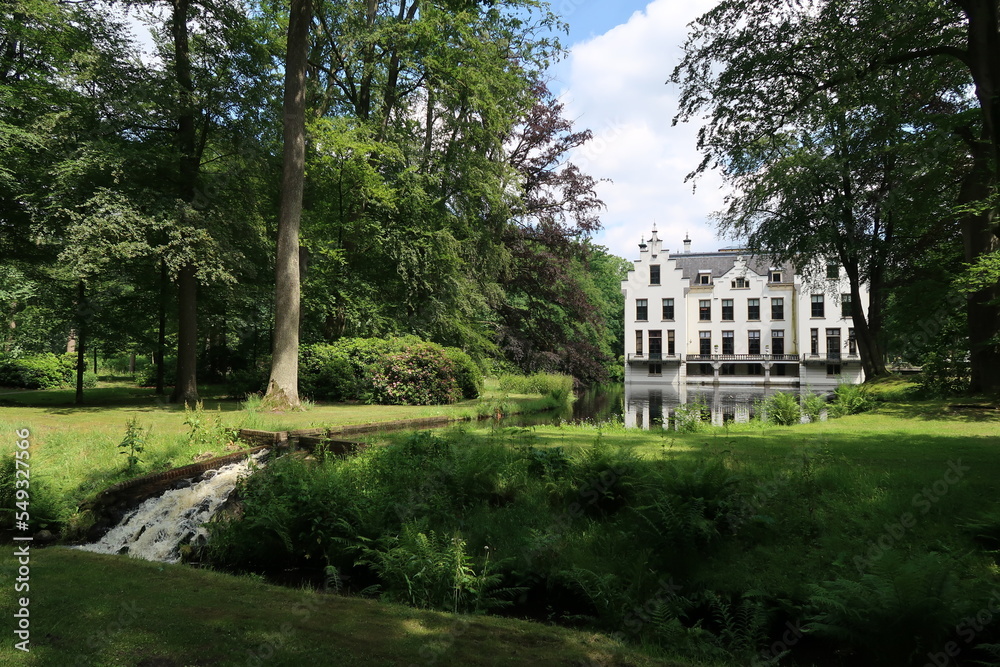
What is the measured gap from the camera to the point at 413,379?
17109 mm

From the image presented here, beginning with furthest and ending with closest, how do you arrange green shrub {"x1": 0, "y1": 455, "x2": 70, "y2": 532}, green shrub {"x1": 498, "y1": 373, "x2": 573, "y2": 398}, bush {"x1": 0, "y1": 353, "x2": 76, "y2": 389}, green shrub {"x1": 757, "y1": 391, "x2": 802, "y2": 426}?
1. green shrub {"x1": 498, "y1": 373, "x2": 573, "y2": 398}
2. bush {"x1": 0, "y1": 353, "x2": 76, "y2": 389}
3. green shrub {"x1": 757, "y1": 391, "x2": 802, "y2": 426}
4. green shrub {"x1": 0, "y1": 455, "x2": 70, "y2": 532}

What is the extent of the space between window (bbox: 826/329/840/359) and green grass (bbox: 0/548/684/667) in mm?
56842

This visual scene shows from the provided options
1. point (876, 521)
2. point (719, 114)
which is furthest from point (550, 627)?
point (719, 114)

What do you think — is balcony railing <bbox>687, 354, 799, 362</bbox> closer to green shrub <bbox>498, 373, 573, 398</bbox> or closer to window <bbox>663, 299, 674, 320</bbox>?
window <bbox>663, 299, 674, 320</bbox>

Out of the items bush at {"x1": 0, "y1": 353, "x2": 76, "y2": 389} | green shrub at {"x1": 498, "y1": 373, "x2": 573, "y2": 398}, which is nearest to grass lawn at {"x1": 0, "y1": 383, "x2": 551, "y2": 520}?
bush at {"x1": 0, "y1": 353, "x2": 76, "y2": 389}

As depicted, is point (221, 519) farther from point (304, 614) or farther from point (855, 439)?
point (855, 439)

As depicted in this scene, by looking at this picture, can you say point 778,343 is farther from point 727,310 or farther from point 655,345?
point 655,345

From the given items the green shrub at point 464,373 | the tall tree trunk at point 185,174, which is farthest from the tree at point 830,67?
the tall tree trunk at point 185,174

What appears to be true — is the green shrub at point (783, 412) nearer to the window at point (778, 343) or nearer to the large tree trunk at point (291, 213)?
the large tree trunk at point (291, 213)

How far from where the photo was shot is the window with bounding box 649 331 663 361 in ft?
188

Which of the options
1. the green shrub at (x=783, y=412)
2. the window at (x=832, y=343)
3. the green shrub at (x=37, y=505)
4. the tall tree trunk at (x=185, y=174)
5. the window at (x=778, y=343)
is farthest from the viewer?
the window at (x=778, y=343)

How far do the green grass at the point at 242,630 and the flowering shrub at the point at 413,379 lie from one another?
11.8m

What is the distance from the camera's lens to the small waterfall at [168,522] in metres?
6.96

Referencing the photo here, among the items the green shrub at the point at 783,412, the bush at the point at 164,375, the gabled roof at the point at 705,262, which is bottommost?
the green shrub at the point at 783,412
